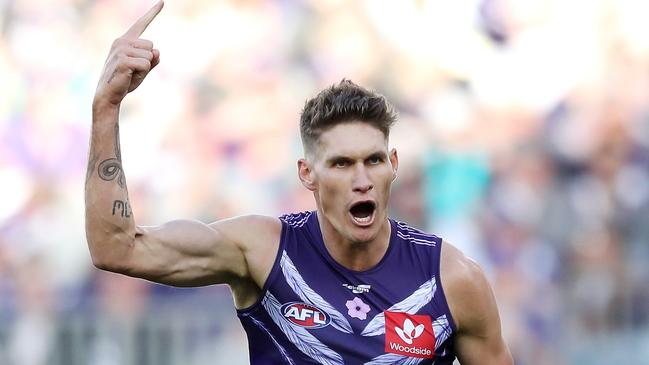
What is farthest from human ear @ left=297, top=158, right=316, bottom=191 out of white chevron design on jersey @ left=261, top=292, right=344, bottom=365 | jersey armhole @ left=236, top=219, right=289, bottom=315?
white chevron design on jersey @ left=261, top=292, right=344, bottom=365

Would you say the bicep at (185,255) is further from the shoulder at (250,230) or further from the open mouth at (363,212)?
the open mouth at (363,212)

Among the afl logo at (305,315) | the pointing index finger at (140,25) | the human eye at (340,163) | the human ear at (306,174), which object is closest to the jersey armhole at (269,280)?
the afl logo at (305,315)

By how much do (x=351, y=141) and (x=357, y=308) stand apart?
2.27ft

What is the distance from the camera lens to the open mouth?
5.00m

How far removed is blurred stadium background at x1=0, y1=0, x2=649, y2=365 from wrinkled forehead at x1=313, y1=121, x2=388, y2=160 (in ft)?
13.3

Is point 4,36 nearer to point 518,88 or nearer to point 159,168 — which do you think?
point 159,168

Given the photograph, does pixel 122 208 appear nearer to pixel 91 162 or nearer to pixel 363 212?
pixel 91 162

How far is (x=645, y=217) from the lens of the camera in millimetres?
9414

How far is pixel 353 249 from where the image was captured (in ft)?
16.9

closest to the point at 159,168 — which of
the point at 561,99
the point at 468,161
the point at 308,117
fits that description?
the point at 468,161

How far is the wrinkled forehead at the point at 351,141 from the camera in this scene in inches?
197

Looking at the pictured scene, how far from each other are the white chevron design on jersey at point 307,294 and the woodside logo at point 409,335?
0.17 m

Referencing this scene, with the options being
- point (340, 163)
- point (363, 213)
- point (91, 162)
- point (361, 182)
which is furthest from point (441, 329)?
point (91, 162)

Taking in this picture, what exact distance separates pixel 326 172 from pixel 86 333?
14.1 ft
